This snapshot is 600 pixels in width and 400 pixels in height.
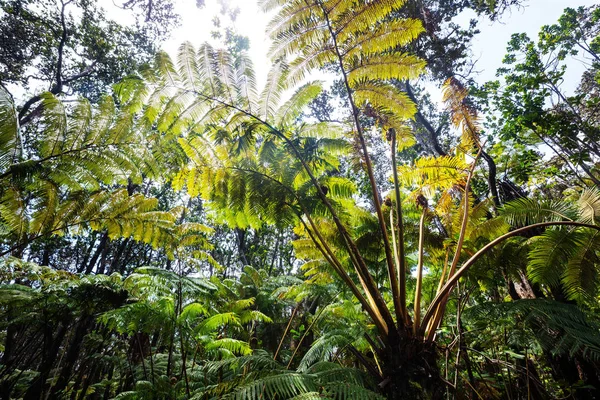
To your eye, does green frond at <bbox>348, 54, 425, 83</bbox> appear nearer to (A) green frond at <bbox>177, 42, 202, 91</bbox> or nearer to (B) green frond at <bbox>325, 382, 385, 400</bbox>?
(A) green frond at <bbox>177, 42, 202, 91</bbox>

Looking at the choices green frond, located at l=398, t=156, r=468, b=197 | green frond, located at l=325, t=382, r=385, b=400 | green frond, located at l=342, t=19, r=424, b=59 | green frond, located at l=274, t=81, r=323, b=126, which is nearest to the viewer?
green frond, located at l=325, t=382, r=385, b=400

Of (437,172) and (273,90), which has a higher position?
(273,90)

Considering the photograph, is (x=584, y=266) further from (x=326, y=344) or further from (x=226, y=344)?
(x=226, y=344)

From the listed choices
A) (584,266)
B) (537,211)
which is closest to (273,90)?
(537,211)

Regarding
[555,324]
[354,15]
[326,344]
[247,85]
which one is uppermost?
[354,15]

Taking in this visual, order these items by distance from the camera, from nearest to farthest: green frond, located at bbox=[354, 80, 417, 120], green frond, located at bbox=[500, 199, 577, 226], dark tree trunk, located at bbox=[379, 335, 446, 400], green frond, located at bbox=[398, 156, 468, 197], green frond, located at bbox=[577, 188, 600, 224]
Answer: dark tree trunk, located at bbox=[379, 335, 446, 400]
green frond, located at bbox=[577, 188, 600, 224]
green frond, located at bbox=[500, 199, 577, 226]
green frond, located at bbox=[354, 80, 417, 120]
green frond, located at bbox=[398, 156, 468, 197]

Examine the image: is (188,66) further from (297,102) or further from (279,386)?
(279,386)

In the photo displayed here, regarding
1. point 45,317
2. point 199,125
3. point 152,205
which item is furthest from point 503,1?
point 45,317

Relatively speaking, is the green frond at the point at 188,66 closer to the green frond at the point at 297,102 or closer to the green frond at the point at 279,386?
the green frond at the point at 297,102

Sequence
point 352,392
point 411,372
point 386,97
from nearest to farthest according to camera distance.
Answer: point 352,392
point 411,372
point 386,97

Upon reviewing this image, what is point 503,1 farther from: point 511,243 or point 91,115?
point 91,115

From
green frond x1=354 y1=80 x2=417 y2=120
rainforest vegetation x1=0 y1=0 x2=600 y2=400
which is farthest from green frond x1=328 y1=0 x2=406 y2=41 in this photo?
green frond x1=354 y1=80 x2=417 y2=120

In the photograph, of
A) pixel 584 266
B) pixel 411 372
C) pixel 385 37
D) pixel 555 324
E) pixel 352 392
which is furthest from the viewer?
pixel 385 37

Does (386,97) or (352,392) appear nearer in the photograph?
(352,392)
